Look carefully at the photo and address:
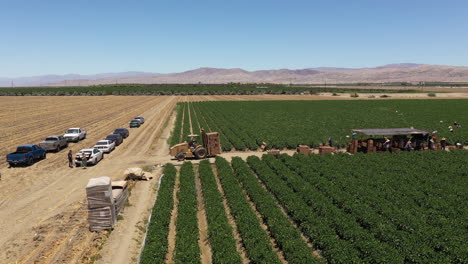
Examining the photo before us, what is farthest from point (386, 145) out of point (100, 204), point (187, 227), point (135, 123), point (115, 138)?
point (135, 123)

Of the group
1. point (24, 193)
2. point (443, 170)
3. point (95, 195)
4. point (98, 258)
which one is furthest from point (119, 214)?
point (443, 170)

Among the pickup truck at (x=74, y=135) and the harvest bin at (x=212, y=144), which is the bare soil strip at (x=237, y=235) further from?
the pickup truck at (x=74, y=135)

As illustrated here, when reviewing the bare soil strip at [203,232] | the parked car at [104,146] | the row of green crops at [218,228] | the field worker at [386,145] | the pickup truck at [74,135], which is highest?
the pickup truck at [74,135]

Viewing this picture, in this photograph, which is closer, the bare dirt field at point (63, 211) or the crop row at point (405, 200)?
the crop row at point (405, 200)

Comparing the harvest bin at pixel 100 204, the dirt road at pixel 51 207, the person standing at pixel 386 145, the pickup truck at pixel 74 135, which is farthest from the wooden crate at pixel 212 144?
the pickup truck at pixel 74 135

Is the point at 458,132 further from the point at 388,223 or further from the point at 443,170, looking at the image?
the point at 388,223
